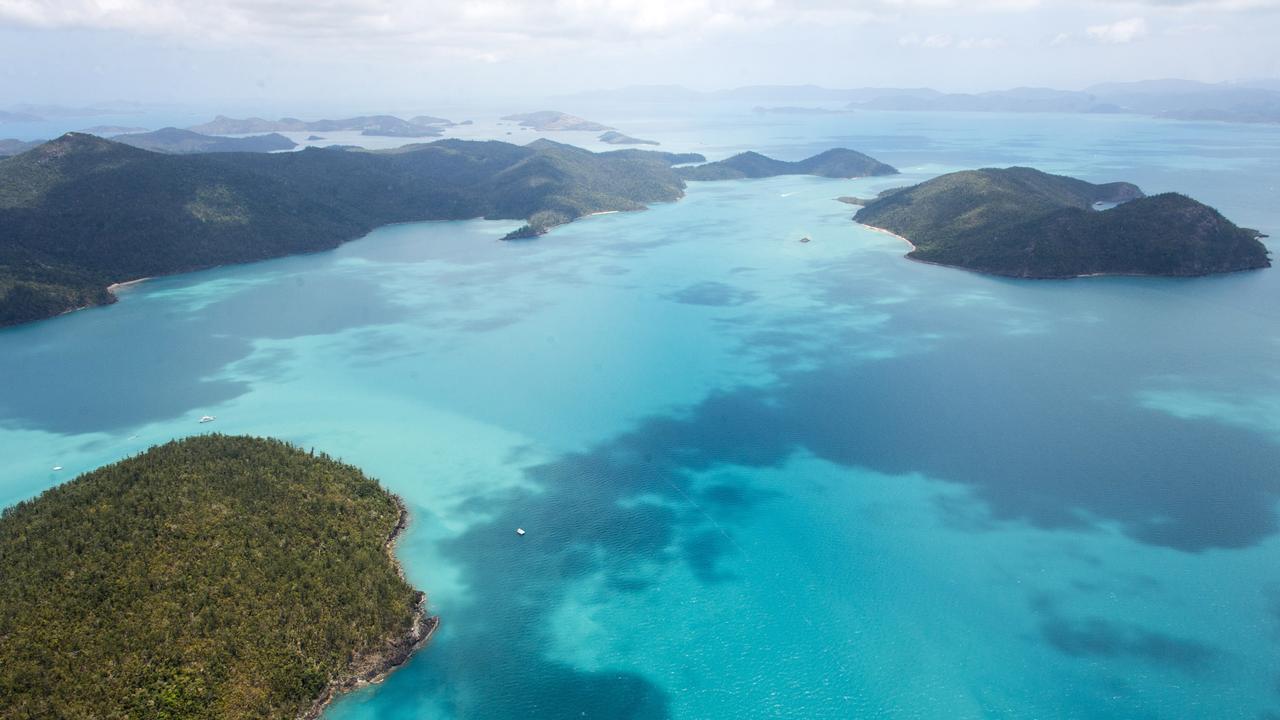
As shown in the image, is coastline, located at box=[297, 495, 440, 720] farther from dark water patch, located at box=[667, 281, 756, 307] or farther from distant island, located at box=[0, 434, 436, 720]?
dark water patch, located at box=[667, 281, 756, 307]

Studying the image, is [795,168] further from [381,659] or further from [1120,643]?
[381,659]

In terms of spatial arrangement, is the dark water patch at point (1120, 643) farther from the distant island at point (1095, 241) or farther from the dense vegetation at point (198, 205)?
the dense vegetation at point (198, 205)

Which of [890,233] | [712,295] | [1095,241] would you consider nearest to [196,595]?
[712,295]

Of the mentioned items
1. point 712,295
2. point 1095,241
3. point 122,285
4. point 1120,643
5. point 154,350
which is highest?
point 1095,241

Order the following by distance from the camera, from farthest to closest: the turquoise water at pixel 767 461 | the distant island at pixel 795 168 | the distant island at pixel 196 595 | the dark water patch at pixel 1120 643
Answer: the distant island at pixel 795 168 → the turquoise water at pixel 767 461 → the dark water patch at pixel 1120 643 → the distant island at pixel 196 595

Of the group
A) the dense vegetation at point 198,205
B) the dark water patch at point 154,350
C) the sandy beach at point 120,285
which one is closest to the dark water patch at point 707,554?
the dark water patch at point 154,350

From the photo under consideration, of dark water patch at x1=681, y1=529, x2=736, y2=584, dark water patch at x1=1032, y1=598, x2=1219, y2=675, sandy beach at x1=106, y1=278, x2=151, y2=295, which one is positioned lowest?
dark water patch at x1=1032, y1=598, x2=1219, y2=675

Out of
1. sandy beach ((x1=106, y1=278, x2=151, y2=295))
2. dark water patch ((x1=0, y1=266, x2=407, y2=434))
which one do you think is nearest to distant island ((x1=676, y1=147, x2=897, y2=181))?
dark water patch ((x1=0, y1=266, x2=407, y2=434))
